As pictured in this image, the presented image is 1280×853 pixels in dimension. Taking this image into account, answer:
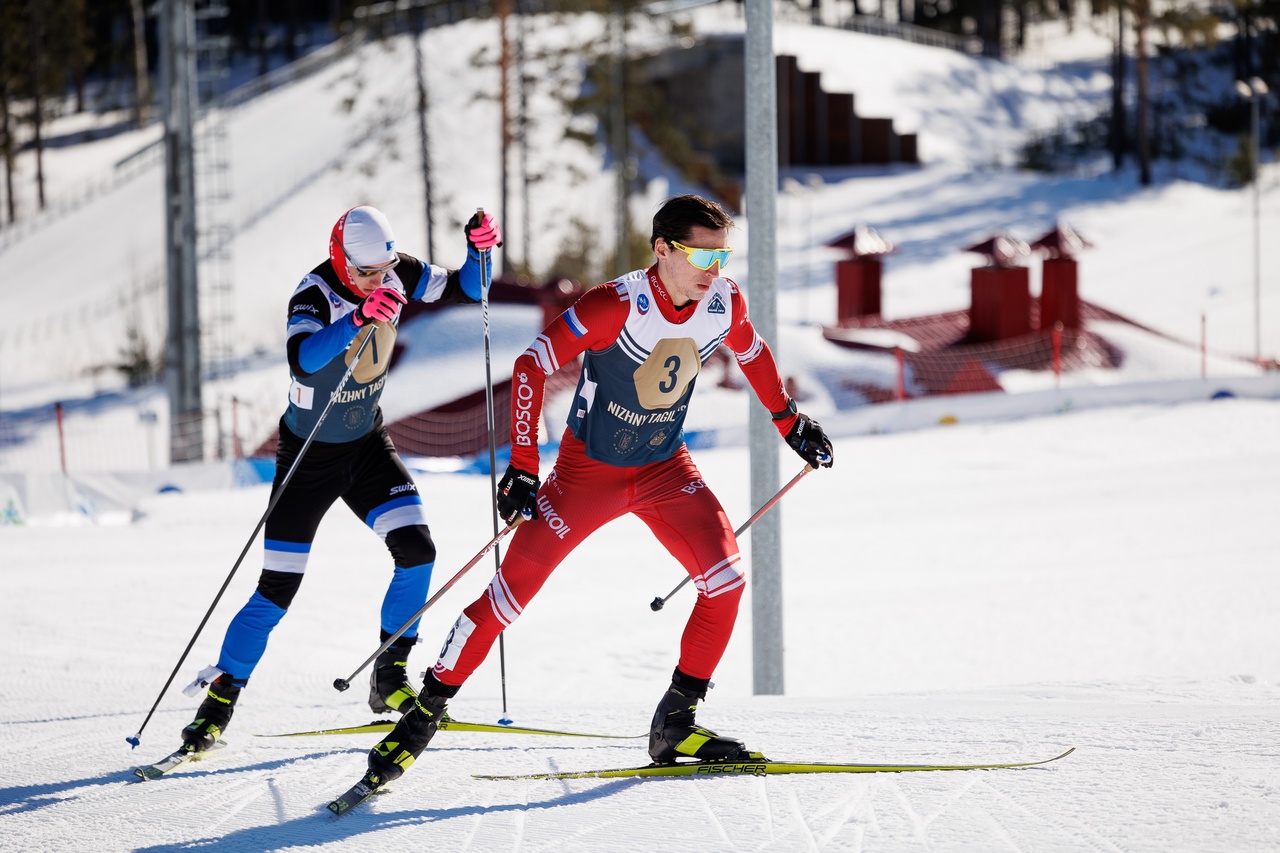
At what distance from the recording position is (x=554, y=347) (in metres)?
4.71

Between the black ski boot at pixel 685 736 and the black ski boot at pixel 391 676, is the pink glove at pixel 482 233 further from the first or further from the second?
the black ski boot at pixel 685 736

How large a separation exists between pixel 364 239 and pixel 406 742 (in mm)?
1911

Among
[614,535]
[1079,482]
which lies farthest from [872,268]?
[614,535]

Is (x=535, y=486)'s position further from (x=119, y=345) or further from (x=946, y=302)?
(x=119, y=345)

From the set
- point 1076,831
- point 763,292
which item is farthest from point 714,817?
point 763,292

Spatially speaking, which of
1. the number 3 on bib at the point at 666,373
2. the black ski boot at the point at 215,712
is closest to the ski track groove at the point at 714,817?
the number 3 on bib at the point at 666,373

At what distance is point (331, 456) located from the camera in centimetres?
548

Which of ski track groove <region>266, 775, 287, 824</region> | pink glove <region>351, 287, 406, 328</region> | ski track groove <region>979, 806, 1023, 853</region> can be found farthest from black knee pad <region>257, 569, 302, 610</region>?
ski track groove <region>979, 806, 1023, 853</region>

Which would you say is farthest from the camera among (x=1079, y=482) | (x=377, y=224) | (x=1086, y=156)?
(x=1086, y=156)

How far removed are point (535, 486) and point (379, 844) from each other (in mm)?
1263

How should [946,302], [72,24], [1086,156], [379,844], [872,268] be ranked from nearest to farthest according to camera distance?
[379,844] → [872,268] → [946,302] → [72,24] → [1086,156]

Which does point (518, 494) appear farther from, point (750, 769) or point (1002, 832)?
point (1002, 832)

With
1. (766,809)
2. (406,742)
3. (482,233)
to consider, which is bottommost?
(766,809)

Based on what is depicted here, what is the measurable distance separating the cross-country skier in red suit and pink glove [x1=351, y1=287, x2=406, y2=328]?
2.13 ft
